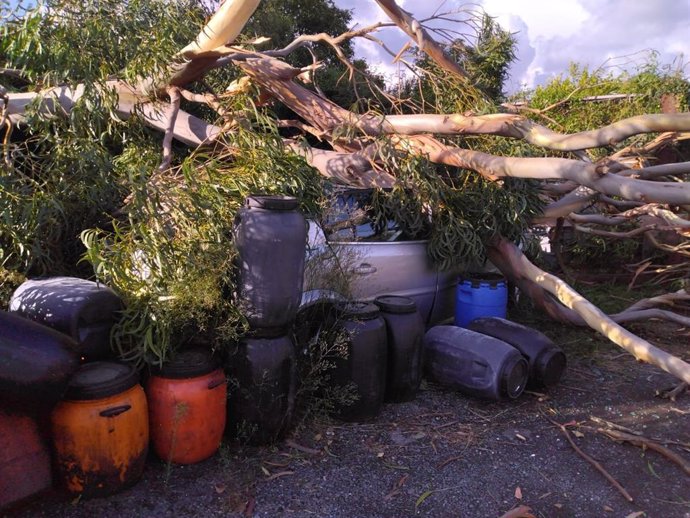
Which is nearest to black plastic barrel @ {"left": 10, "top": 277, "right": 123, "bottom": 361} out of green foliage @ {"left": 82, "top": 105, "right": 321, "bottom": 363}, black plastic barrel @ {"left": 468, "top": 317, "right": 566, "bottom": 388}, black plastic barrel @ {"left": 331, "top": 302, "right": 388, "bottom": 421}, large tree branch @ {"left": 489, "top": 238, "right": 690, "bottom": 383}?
green foliage @ {"left": 82, "top": 105, "right": 321, "bottom": 363}

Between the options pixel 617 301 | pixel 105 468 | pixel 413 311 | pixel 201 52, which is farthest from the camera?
pixel 617 301

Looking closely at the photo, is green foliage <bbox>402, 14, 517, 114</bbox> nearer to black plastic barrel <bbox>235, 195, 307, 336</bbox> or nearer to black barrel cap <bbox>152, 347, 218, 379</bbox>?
black plastic barrel <bbox>235, 195, 307, 336</bbox>

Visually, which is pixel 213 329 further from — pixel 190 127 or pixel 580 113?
pixel 580 113

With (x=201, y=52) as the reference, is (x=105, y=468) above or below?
below

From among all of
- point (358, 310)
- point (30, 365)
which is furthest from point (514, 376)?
point (30, 365)

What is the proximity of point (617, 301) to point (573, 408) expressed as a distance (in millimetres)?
3463

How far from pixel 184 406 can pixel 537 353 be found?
2692 mm

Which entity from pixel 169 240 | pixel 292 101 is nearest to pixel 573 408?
pixel 169 240

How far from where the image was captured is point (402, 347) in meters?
3.89

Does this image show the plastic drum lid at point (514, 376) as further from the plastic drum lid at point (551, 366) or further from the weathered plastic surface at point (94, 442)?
the weathered plastic surface at point (94, 442)

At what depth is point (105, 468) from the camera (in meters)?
2.68

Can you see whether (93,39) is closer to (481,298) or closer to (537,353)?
(481,298)

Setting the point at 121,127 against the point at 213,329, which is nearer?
the point at 213,329

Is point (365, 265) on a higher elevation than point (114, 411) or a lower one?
higher
